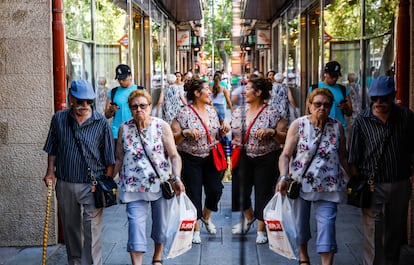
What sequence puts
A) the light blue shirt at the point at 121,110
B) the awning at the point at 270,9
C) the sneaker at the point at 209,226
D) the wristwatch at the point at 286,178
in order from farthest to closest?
1. the awning at the point at 270,9
2. the light blue shirt at the point at 121,110
3. the sneaker at the point at 209,226
4. the wristwatch at the point at 286,178

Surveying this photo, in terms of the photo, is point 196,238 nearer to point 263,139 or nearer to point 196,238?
point 196,238

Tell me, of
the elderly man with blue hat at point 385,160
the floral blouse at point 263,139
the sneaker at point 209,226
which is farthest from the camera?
the sneaker at point 209,226

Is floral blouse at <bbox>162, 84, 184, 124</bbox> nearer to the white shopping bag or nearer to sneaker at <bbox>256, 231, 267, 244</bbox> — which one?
sneaker at <bbox>256, 231, 267, 244</bbox>

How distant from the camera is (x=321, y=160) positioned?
481cm

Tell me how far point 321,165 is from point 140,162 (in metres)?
1.28

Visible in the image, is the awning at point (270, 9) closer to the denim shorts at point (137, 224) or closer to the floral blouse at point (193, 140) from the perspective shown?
the floral blouse at point (193, 140)

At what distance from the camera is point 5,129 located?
6082mm

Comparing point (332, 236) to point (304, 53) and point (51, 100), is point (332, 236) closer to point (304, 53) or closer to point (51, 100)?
point (51, 100)

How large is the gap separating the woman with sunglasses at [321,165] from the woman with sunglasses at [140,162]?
34.3 inches

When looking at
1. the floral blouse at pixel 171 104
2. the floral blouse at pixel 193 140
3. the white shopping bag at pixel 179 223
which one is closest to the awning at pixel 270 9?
the floral blouse at pixel 171 104

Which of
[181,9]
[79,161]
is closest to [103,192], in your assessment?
[79,161]

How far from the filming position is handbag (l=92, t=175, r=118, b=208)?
4.69m

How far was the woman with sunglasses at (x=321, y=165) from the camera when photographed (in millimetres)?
4816

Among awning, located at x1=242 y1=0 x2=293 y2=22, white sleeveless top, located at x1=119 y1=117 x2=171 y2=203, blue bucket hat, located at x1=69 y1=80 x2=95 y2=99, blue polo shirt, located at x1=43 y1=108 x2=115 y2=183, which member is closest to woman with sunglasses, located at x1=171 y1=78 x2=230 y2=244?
white sleeveless top, located at x1=119 y1=117 x2=171 y2=203
